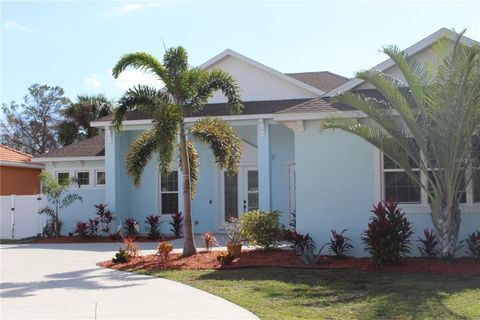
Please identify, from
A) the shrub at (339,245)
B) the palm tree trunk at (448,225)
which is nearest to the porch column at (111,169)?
the shrub at (339,245)

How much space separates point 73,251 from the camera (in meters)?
16.3

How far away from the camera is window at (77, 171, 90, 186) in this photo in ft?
73.5

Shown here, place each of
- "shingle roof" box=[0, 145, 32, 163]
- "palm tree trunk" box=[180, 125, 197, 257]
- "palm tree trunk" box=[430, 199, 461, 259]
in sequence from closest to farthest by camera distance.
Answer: "palm tree trunk" box=[430, 199, 461, 259]
"palm tree trunk" box=[180, 125, 197, 257]
"shingle roof" box=[0, 145, 32, 163]

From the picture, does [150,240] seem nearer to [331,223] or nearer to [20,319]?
[331,223]

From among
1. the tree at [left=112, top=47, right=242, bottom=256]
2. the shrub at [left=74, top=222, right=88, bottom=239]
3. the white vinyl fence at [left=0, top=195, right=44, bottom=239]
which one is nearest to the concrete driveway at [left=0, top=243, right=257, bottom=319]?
the tree at [left=112, top=47, right=242, bottom=256]

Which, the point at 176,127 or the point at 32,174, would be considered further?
the point at 32,174

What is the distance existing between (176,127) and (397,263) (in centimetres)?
559

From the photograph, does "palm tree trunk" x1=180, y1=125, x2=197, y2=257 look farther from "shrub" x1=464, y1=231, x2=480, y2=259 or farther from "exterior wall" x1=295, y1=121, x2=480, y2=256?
"shrub" x1=464, y1=231, x2=480, y2=259

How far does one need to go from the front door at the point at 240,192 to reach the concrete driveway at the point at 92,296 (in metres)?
7.32

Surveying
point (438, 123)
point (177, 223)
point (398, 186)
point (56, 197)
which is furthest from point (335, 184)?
point (56, 197)

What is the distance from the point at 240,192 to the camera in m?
20.3

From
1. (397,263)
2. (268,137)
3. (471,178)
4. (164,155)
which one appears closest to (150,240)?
(268,137)

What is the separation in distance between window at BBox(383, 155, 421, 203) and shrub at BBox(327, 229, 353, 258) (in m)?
1.37

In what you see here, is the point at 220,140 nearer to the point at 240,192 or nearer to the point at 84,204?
the point at 240,192
